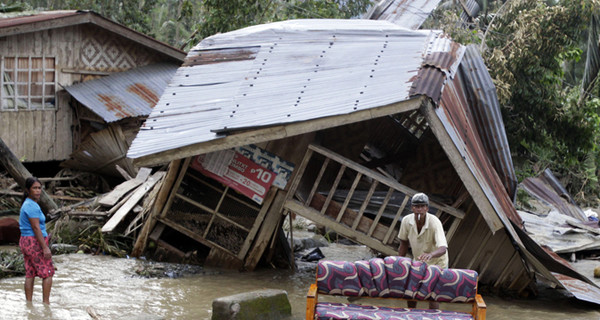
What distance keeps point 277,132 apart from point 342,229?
183 cm

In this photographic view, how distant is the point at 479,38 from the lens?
1762cm

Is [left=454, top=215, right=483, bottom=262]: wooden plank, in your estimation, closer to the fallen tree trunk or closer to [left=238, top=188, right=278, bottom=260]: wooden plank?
[left=238, top=188, right=278, bottom=260]: wooden plank

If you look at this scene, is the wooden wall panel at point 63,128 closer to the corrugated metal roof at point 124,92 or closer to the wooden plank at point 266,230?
the corrugated metal roof at point 124,92

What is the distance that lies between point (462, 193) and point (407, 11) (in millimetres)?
7871

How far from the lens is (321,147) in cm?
1007

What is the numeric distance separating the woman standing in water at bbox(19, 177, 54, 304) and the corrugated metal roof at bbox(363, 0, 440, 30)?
36.3ft

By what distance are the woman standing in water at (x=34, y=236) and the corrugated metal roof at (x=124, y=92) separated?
815 cm

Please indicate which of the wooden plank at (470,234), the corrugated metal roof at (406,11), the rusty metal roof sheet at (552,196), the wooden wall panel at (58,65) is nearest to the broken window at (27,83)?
the wooden wall panel at (58,65)

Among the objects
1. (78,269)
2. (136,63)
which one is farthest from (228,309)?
(136,63)

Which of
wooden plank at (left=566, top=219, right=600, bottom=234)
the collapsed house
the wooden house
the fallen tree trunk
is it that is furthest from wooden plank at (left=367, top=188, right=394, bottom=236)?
the wooden house

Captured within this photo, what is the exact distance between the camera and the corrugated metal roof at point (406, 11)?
16.6 m

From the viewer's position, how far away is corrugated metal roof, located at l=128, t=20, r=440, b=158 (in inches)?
364

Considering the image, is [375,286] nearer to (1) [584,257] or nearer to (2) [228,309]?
(2) [228,309]

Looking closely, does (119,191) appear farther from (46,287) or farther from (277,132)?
(46,287)
